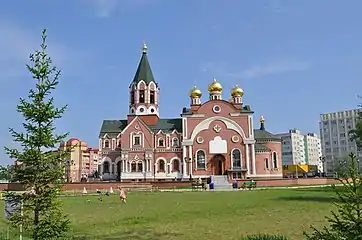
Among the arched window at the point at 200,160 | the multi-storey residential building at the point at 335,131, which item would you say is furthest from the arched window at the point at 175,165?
the multi-storey residential building at the point at 335,131

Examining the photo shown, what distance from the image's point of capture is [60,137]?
37.3 ft

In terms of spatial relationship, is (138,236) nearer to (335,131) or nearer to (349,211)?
(349,211)

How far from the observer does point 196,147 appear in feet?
225

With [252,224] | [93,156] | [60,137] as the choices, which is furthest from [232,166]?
[93,156]

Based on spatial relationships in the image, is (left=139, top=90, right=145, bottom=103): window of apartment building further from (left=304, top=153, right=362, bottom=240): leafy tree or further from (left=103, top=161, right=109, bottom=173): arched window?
(left=304, top=153, right=362, bottom=240): leafy tree

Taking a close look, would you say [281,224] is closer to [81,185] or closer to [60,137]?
[60,137]

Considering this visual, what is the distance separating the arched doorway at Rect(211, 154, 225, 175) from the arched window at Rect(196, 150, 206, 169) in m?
1.43

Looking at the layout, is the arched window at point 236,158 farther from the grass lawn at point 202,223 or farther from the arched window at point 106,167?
the grass lawn at point 202,223

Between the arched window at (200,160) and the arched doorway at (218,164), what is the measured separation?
1.43 meters

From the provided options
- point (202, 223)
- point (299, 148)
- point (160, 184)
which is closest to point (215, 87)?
point (160, 184)

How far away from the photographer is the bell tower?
7436 centimetres

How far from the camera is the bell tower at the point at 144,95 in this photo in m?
74.4

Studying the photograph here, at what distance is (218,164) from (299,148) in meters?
102

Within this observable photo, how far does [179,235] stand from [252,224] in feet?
11.8
